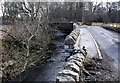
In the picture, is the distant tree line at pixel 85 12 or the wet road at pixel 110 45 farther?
the distant tree line at pixel 85 12

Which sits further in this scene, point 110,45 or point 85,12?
point 85,12

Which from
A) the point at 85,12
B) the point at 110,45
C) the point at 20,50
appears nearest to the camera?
the point at 110,45

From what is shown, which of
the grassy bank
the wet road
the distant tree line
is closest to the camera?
the wet road

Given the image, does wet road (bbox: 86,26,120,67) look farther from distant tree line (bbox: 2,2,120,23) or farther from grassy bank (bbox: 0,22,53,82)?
distant tree line (bbox: 2,2,120,23)

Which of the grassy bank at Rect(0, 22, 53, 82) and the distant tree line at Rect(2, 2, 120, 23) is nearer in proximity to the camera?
the grassy bank at Rect(0, 22, 53, 82)

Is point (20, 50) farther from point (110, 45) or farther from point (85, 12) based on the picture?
point (85, 12)

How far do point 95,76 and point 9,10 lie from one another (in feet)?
99.7

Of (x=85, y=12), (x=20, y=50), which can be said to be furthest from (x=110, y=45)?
(x=85, y=12)

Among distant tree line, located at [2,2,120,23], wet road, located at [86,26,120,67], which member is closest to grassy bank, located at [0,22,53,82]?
wet road, located at [86,26,120,67]

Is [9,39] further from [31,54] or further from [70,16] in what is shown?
[70,16]

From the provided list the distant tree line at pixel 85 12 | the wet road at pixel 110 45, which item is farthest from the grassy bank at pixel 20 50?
the distant tree line at pixel 85 12

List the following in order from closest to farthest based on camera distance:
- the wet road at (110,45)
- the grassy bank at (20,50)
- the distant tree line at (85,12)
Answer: the wet road at (110,45), the grassy bank at (20,50), the distant tree line at (85,12)

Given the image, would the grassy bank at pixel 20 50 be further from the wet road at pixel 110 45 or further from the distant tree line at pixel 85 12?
the distant tree line at pixel 85 12

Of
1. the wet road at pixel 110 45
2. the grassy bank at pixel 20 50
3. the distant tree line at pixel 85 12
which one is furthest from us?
the distant tree line at pixel 85 12
